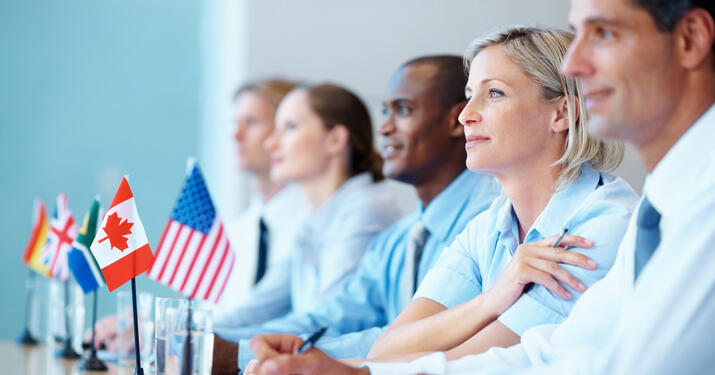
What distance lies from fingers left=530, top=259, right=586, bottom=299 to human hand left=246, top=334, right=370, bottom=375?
0.37 meters

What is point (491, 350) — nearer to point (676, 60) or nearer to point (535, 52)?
point (676, 60)

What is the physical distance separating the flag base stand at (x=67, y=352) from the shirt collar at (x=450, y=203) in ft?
3.74

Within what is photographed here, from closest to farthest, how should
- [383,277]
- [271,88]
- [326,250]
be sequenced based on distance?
[383,277] → [326,250] → [271,88]

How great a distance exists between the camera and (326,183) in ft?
11.5

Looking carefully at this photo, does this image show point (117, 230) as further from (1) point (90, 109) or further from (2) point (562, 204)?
(1) point (90, 109)

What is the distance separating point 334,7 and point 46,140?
2.28m

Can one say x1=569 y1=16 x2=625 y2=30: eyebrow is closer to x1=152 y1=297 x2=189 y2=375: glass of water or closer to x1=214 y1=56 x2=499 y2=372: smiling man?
x1=152 y1=297 x2=189 y2=375: glass of water

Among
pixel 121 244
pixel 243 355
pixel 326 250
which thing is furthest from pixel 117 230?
pixel 326 250

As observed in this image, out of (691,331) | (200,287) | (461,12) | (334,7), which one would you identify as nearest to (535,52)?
(691,331)

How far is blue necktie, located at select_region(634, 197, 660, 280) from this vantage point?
4.05ft

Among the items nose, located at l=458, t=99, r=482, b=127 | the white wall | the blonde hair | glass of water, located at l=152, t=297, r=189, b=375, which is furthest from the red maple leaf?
the white wall

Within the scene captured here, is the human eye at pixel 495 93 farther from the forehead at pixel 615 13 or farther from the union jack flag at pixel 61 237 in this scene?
the union jack flag at pixel 61 237

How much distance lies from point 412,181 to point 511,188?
→ 865 mm

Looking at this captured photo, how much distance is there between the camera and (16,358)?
2.47m
